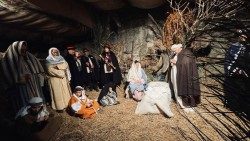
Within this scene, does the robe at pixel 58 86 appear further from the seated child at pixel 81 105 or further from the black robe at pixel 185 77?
the black robe at pixel 185 77

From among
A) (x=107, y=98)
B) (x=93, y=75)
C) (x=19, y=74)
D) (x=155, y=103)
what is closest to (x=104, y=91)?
(x=107, y=98)

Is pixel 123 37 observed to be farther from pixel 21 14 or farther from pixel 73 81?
pixel 21 14

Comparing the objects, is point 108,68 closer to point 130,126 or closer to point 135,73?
point 135,73

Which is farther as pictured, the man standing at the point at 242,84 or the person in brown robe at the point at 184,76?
the person in brown robe at the point at 184,76

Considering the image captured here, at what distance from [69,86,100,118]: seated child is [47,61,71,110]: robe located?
0.44m

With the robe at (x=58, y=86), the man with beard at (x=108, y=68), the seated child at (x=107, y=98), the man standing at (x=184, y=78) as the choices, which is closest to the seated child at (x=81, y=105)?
the robe at (x=58, y=86)

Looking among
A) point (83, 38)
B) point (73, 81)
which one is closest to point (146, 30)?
point (83, 38)

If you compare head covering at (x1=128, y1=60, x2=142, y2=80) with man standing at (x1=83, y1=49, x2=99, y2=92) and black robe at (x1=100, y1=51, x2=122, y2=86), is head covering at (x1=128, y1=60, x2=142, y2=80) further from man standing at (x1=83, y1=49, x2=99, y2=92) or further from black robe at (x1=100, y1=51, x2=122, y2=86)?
man standing at (x1=83, y1=49, x2=99, y2=92)

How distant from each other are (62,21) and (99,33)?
1.93m

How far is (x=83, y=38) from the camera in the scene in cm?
1234

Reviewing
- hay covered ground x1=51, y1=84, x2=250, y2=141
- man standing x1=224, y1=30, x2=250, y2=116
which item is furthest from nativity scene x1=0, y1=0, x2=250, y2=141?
man standing x1=224, y1=30, x2=250, y2=116

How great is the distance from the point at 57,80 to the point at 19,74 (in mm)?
1294

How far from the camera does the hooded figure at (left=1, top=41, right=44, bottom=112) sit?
7742 millimetres

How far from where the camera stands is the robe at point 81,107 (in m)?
8.34
